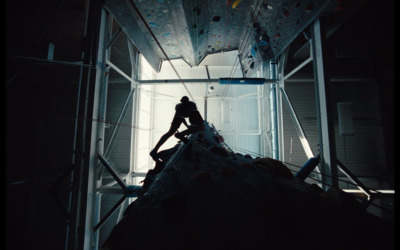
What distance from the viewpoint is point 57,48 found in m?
5.07

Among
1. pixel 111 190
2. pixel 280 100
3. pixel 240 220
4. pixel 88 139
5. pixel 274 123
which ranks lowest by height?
pixel 111 190

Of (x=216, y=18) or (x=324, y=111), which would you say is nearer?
(x=324, y=111)

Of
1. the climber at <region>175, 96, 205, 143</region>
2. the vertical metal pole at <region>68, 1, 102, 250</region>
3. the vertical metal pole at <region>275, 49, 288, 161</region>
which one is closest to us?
the vertical metal pole at <region>68, 1, 102, 250</region>

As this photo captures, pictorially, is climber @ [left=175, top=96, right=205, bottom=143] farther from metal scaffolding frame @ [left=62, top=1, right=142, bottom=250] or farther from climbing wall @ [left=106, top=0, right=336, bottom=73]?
climbing wall @ [left=106, top=0, right=336, bottom=73]

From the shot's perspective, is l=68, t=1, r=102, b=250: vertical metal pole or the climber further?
the climber

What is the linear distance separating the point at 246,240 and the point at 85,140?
2813 millimetres

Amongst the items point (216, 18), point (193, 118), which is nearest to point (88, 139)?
point (193, 118)

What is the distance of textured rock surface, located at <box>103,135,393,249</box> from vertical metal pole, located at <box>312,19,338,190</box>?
1.75 m

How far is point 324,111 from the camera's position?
254 centimetres

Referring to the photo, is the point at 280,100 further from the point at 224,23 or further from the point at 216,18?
the point at 216,18

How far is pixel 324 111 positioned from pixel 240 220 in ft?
8.87

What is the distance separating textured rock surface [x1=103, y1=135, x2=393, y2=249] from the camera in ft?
2.35

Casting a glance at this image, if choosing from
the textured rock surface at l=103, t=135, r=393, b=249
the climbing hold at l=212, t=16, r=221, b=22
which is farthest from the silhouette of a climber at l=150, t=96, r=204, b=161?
the climbing hold at l=212, t=16, r=221, b=22

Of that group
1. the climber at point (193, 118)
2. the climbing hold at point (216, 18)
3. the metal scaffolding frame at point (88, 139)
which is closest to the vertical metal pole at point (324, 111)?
the climber at point (193, 118)
